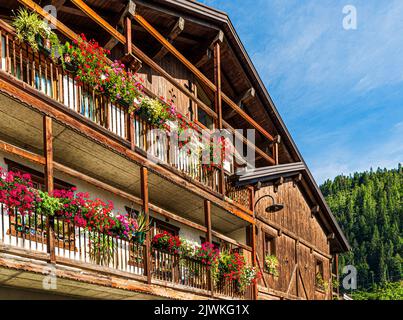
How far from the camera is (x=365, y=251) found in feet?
389

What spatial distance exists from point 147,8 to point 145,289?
7.88 m

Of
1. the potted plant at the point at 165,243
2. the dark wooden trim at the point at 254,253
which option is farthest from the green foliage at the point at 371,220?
the potted plant at the point at 165,243

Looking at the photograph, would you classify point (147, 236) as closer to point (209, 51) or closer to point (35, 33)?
point (35, 33)

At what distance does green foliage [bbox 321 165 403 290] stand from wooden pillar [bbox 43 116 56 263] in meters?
100

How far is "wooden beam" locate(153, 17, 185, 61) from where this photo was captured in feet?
55.5

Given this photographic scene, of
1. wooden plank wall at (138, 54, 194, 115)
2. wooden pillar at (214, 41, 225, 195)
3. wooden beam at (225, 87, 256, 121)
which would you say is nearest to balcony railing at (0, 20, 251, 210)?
wooden pillar at (214, 41, 225, 195)

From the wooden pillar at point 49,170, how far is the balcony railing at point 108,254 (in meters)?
0.14

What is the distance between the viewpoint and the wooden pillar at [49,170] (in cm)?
1021

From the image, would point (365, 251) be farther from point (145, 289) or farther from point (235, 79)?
point (145, 289)

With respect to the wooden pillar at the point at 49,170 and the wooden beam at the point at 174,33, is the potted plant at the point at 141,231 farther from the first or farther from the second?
the wooden beam at the point at 174,33

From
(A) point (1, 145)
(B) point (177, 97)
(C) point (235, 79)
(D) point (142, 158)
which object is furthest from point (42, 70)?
(C) point (235, 79)

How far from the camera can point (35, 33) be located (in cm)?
1130

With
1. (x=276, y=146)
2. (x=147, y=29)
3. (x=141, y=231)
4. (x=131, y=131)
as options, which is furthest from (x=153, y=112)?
(x=276, y=146)

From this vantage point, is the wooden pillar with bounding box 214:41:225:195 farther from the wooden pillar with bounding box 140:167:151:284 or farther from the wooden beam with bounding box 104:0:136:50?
the wooden pillar with bounding box 140:167:151:284
